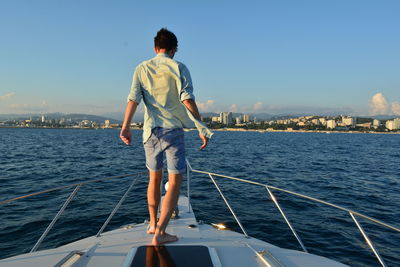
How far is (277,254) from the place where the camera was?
2.13 m

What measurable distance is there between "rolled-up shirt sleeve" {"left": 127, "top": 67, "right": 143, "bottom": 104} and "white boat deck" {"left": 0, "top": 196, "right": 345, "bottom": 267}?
4.32ft

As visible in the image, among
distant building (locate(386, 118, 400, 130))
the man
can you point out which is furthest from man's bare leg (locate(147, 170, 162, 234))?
distant building (locate(386, 118, 400, 130))

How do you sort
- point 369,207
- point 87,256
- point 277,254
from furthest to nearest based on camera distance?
point 369,207, point 277,254, point 87,256

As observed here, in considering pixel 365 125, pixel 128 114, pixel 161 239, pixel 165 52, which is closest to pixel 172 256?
pixel 161 239

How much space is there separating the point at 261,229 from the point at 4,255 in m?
5.36

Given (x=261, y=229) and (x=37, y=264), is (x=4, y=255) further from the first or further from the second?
(x=261, y=229)

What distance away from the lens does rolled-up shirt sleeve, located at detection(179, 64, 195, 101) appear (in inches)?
82.7

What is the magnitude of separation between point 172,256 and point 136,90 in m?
1.46

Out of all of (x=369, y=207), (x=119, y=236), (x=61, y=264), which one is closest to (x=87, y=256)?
(x=61, y=264)

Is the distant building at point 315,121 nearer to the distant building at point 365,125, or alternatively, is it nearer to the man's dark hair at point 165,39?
the distant building at point 365,125

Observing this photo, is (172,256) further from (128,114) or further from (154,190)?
(128,114)

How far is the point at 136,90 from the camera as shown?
7.22 feet

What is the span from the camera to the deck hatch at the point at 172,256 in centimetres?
180

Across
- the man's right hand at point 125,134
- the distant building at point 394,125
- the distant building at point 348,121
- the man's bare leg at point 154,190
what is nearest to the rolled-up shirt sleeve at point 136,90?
the man's right hand at point 125,134
